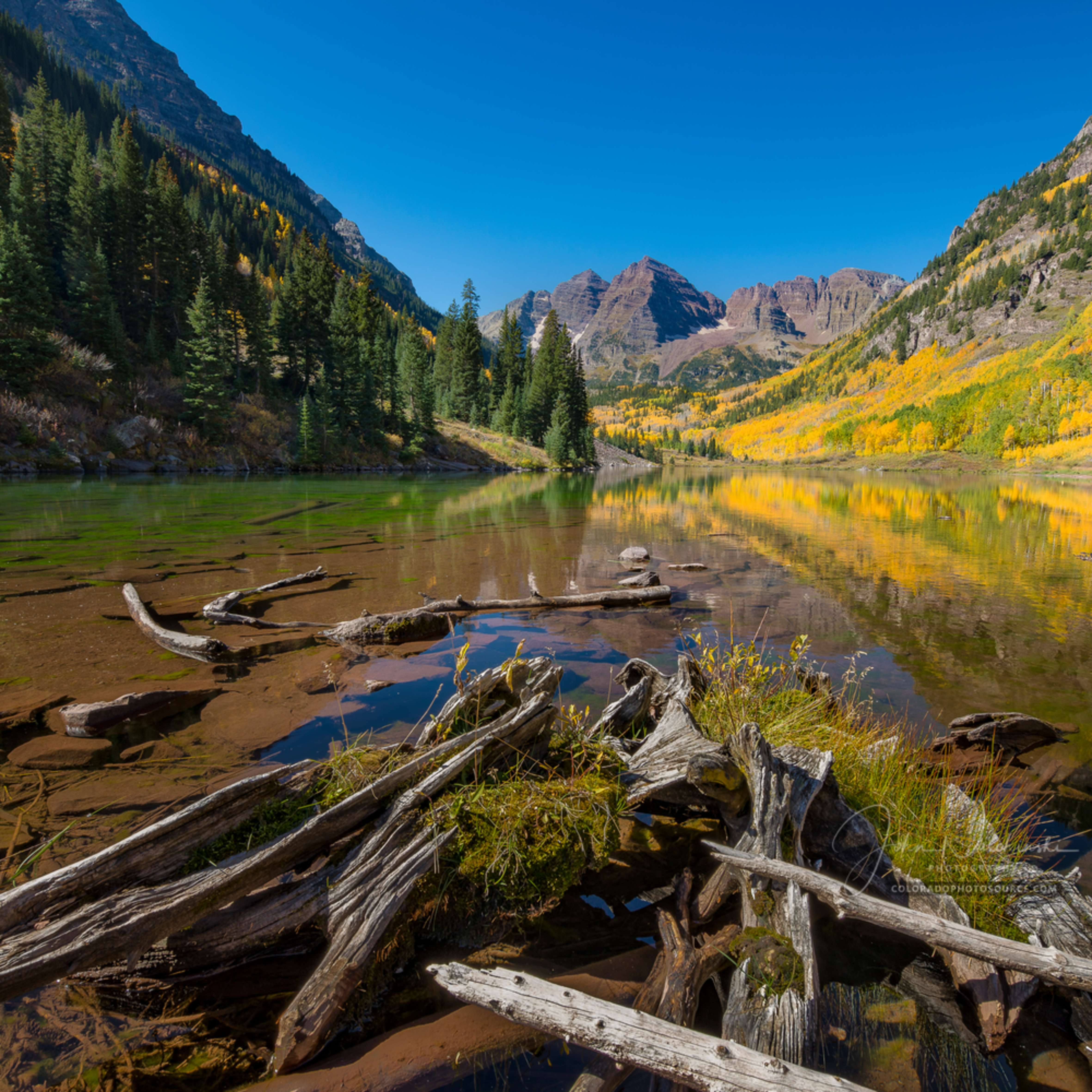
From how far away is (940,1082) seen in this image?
2688mm

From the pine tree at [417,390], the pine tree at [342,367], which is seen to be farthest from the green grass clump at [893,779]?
the pine tree at [417,390]

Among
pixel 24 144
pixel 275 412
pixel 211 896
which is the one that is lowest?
pixel 211 896

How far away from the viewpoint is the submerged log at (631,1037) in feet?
6.61

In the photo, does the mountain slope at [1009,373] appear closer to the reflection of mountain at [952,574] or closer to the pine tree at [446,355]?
the reflection of mountain at [952,574]

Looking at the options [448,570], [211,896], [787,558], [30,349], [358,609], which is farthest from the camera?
[30,349]

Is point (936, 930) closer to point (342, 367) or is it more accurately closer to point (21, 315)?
point (21, 315)

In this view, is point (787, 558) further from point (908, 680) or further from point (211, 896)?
point (211, 896)

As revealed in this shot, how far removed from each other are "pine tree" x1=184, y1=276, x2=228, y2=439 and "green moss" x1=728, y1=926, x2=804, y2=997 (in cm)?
5655

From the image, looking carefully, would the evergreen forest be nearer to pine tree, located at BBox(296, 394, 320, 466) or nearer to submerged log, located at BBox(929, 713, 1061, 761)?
pine tree, located at BBox(296, 394, 320, 466)

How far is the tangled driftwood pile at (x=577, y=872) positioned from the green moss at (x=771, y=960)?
0.01 meters

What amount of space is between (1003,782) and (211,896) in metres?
6.54

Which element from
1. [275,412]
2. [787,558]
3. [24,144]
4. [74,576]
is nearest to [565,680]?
[74,576]

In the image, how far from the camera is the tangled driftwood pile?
2.44 metres

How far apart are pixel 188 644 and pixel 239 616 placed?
4.59 feet
